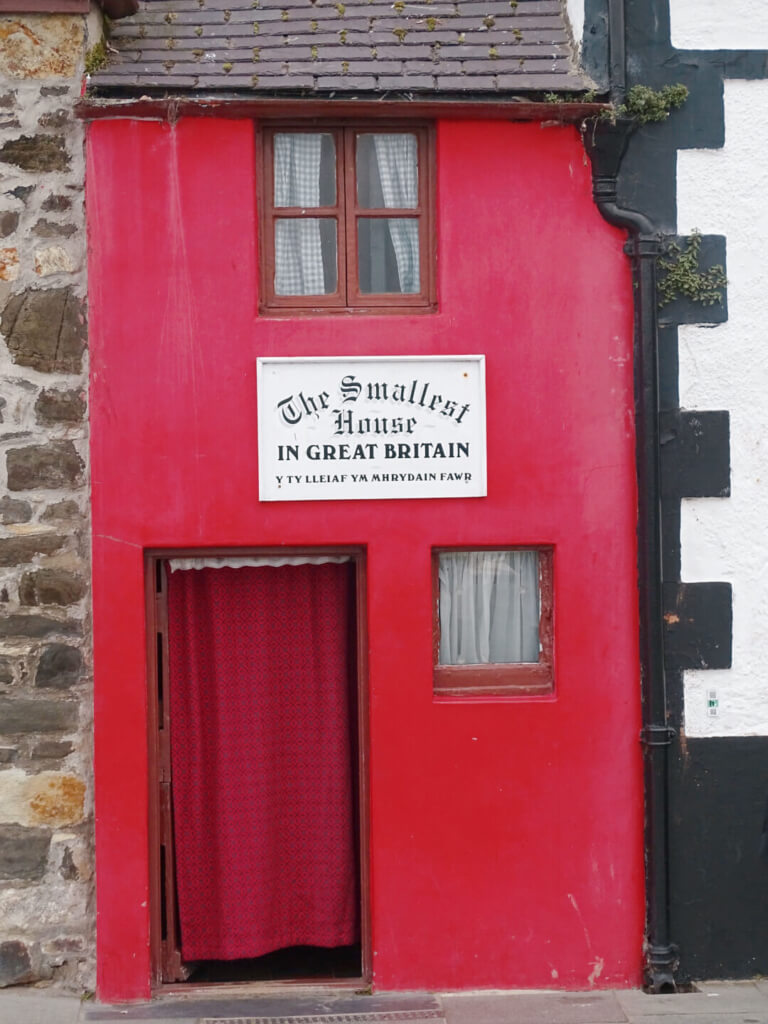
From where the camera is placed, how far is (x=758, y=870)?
6.74 m

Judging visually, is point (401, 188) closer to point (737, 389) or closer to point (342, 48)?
point (342, 48)

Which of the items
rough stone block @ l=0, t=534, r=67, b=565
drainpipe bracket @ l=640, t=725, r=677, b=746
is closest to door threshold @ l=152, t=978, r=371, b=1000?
drainpipe bracket @ l=640, t=725, r=677, b=746

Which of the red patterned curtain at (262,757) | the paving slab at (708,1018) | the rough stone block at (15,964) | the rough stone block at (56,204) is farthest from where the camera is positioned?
the red patterned curtain at (262,757)

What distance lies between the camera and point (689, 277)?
264 inches

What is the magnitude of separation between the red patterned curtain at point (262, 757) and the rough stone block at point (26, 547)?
0.64m

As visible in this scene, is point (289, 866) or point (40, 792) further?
point (289, 866)

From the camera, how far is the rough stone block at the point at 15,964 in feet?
21.4

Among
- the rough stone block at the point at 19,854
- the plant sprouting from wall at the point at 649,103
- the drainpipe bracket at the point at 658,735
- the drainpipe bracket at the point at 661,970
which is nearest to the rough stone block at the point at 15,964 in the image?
the rough stone block at the point at 19,854

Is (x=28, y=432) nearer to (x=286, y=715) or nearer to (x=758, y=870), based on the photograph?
(x=286, y=715)

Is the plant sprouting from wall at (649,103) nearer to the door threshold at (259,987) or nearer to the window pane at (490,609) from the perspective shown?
the window pane at (490,609)

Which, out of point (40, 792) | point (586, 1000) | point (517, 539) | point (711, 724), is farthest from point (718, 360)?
point (40, 792)

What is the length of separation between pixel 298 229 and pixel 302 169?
32cm

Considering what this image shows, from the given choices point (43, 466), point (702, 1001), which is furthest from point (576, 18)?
point (702, 1001)

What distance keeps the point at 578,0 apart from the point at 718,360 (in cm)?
207
